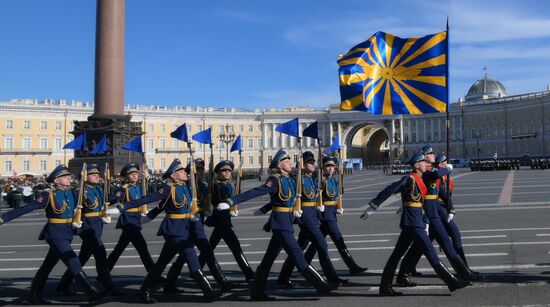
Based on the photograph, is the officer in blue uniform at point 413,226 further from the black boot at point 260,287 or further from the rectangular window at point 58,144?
the rectangular window at point 58,144

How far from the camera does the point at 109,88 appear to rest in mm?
27031

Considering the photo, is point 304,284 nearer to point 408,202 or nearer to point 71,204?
point 408,202

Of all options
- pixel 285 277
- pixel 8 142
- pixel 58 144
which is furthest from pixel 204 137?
pixel 58 144

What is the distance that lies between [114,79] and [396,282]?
22109 mm

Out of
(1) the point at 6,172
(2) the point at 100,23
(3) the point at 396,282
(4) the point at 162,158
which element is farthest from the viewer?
(4) the point at 162,158

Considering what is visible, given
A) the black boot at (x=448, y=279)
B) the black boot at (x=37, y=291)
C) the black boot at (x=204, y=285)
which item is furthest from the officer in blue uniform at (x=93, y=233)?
the black boot at (x=448, y=279)

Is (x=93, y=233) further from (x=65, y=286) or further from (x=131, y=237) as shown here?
(x=65, y=286)

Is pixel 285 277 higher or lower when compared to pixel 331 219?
lower

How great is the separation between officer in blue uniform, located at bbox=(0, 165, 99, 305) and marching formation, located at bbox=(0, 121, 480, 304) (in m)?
0.01

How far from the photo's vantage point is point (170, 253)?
7.20m

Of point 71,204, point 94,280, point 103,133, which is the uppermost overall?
point 103,133

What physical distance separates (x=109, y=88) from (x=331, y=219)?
68.0ft

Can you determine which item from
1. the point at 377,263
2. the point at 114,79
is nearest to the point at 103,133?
the point at 114,79

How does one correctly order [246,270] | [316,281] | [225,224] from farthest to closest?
[225,224] → [246,270] → [316,281]
